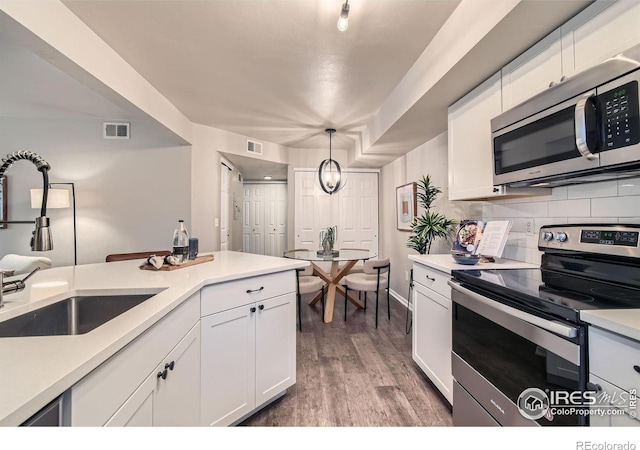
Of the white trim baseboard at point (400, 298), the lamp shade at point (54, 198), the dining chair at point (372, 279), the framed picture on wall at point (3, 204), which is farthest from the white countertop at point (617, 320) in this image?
the framed picture on wall at point (3, 204)

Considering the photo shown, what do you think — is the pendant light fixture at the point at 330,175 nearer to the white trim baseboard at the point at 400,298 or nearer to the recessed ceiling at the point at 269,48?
the recessed ceiling at the point at 269,48

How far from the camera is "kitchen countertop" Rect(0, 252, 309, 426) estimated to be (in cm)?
51

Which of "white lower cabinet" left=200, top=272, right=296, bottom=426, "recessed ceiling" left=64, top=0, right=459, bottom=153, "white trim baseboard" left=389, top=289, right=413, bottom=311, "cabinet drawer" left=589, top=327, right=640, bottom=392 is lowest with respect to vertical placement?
"white trim baseboard" left=389, top=289, right=413, bottom=311

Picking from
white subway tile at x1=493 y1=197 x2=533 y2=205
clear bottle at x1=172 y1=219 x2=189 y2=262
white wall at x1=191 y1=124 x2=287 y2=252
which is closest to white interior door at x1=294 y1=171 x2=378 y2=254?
white wall at x1=191 y1=124 x2=287 y2=252

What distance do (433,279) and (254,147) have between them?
3.37m

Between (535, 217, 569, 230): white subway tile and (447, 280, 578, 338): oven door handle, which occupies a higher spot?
(535, 217, 569, 230): white subway tile

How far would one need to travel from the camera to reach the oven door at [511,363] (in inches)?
35.8

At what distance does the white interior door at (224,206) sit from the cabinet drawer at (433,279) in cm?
297

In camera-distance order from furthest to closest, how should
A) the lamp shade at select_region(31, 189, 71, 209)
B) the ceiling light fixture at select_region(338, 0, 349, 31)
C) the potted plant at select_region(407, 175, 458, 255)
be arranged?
1. the lamp shade at select_region(31, 189, 71, 209)
2. the potted plant at select_region(407, 175, 458, 255)
3. the ceiling light fixture at select_region(338, 0, 349, 31)

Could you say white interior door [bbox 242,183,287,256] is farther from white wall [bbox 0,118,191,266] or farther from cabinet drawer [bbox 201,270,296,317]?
cabinet drawer [bbox 201,270,296,317]

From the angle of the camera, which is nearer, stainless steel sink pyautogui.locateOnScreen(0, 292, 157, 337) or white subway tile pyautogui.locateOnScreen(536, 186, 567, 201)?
stainless steel sink pyautogui.locateOnScreen(0, 292, 157, 337)

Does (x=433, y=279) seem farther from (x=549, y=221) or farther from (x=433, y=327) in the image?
(x=549, y=221)

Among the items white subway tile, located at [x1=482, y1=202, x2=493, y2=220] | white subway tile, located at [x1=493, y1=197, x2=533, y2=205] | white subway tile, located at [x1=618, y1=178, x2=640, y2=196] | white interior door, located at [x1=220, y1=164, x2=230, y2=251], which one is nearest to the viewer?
white subway tile, located at [x1=618, y1=178, x2=640, y2=196]
